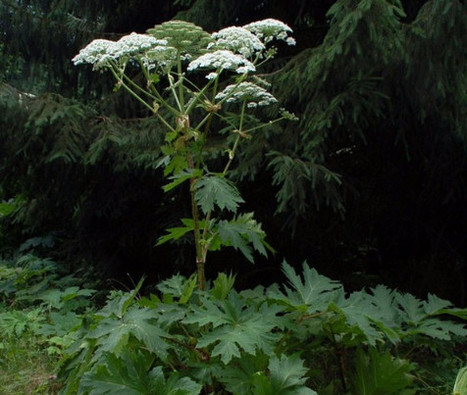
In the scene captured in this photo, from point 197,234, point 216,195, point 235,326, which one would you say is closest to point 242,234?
point 197,234

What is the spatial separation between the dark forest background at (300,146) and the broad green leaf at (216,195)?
2.81ft

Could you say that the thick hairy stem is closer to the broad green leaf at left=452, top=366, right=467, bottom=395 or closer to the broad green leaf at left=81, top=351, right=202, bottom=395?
the broad green leaf at left=81, top=351, right=202, bottom=395

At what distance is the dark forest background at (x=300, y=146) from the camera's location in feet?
10.1

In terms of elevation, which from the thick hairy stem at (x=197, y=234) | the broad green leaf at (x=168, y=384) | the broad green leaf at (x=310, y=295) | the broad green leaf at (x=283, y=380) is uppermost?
the thick hairy stem at (x=197, y=234)

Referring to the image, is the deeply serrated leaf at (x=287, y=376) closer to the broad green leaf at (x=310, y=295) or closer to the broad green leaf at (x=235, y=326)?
the broad green leaf at (x=235, y=326)

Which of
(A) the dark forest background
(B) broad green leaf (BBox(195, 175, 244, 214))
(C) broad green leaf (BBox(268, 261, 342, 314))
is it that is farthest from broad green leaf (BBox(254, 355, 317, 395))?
(A) the dark forest background

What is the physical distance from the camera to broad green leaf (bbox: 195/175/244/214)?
2221mm

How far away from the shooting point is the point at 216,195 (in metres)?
2.24

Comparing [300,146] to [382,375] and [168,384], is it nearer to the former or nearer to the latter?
[382,375]

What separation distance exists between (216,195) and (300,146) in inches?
45.6

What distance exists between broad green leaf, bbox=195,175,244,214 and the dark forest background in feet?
2.81

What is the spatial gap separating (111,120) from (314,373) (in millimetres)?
2220

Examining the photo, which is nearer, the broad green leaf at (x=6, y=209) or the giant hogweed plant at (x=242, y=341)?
the giant hogweed plant at (x=242, y=341)

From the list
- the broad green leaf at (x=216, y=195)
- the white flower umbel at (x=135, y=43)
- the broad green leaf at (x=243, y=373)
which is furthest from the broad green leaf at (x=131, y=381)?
the white flower umbel at (x=135, y=43)
